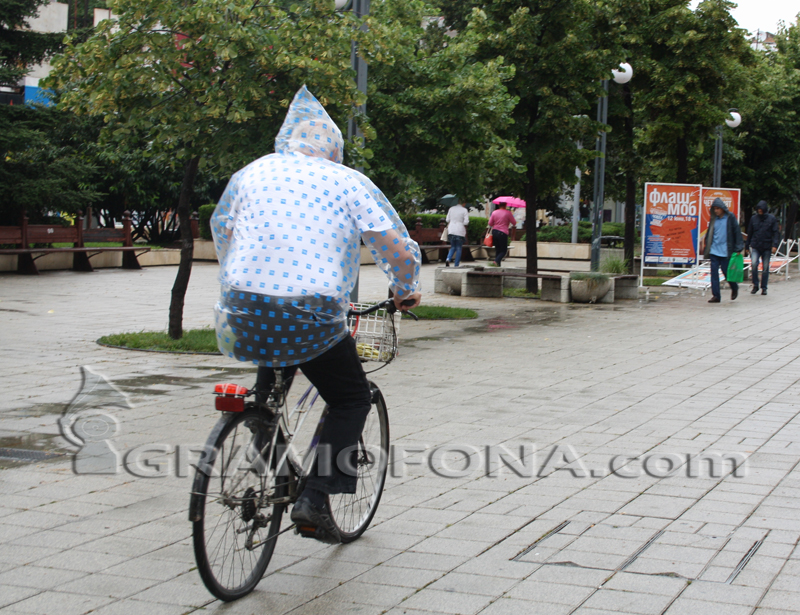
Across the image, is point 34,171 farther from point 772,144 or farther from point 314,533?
point 772,144

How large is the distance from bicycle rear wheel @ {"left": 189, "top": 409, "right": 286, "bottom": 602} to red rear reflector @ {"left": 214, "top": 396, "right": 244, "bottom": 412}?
0.10 feet

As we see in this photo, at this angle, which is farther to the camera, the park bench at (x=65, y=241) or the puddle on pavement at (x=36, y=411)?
the park bench at (x=65, y=241)

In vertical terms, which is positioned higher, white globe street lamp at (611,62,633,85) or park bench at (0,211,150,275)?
white globe street lamp at (611,62,633,85)

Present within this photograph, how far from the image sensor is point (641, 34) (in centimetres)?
2092

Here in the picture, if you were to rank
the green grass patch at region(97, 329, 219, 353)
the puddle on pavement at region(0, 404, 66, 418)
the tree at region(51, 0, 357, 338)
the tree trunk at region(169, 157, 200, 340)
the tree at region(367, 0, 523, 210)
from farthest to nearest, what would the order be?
the tree at region(367, 0, 523, 210)
the tree trunk at region(169, 157, 200, 340)
the green grass patch at region(97, 329, 219, 353)
the tree at region(51, 0, 357, 338)
the puddle on pavement at region(0, 404, 66, 418)

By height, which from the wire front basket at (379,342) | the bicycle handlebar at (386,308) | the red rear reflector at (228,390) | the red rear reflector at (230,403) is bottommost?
the red rear reflector at (230,403)

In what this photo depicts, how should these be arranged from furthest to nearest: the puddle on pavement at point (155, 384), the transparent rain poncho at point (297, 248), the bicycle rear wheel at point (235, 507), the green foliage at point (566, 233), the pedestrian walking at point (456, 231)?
the green foliage at point (566, 233), the pedestrian walking at point (456, 231), the puddle on pavement at point (155, 384), the transparent rain poncho at point (297, 248), the bicycle rear wheel at point (235, 507)

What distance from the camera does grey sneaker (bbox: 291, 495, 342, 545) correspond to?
3508 mm

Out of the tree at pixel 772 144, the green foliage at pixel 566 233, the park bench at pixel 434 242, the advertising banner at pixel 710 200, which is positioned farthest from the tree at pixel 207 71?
the green foliage at pixel 566 233

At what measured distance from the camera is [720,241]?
675 inches

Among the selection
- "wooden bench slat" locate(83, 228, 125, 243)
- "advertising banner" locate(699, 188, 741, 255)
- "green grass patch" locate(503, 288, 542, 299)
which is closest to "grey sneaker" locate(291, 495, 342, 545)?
"green grass patch" locate(503, 288, 542, 299)

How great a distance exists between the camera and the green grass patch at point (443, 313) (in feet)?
44.6

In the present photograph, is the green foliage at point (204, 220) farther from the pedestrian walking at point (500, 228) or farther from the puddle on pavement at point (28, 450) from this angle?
Answer: the puddle on pavement at point (28, 450)

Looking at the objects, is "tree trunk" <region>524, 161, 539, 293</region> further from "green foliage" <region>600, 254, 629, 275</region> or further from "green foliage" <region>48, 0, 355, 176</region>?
"green foliage" <region>48, 0, 355, 176</region>
